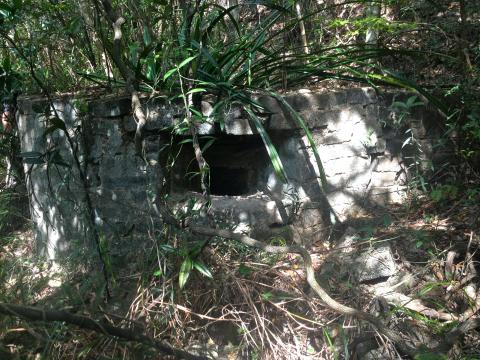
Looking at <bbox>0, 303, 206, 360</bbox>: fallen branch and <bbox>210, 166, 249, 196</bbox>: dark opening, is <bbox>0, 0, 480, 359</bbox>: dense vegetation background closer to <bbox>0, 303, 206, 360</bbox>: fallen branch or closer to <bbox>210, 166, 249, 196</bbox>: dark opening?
<bbox>0, 303, 206, 360</bbox>: fallen branch

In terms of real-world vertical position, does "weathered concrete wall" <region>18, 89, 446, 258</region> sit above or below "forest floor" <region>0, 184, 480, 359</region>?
above

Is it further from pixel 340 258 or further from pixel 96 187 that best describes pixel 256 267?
pixel 96 187

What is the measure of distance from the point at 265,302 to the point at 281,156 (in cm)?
114

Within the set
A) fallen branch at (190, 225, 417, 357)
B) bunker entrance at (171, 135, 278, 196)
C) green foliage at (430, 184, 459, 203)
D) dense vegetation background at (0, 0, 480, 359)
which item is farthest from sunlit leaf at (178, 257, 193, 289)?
green foliage at (430, 184, 459, 203)

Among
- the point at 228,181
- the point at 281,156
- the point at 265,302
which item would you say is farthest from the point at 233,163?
the point at 265,302

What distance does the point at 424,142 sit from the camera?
3.51 m

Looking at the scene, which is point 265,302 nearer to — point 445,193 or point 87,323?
point 87,323

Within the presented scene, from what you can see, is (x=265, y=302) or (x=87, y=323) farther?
(x=265, y=302)

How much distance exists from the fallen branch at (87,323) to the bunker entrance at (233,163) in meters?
1.41

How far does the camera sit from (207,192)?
9.37ft

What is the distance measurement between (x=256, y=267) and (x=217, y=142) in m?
1.08

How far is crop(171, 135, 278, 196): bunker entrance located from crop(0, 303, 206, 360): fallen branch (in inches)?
55.5

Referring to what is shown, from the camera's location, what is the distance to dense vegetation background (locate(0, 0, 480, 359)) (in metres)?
2.36

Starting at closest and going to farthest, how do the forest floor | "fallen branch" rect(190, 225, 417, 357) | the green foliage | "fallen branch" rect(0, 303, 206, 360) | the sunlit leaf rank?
"fallen branch" rect(0, 303, 206, 360), "fallen branch" rect(190, 225, 417, 357), the forest floor, the sunlit leaf, the green foliage
